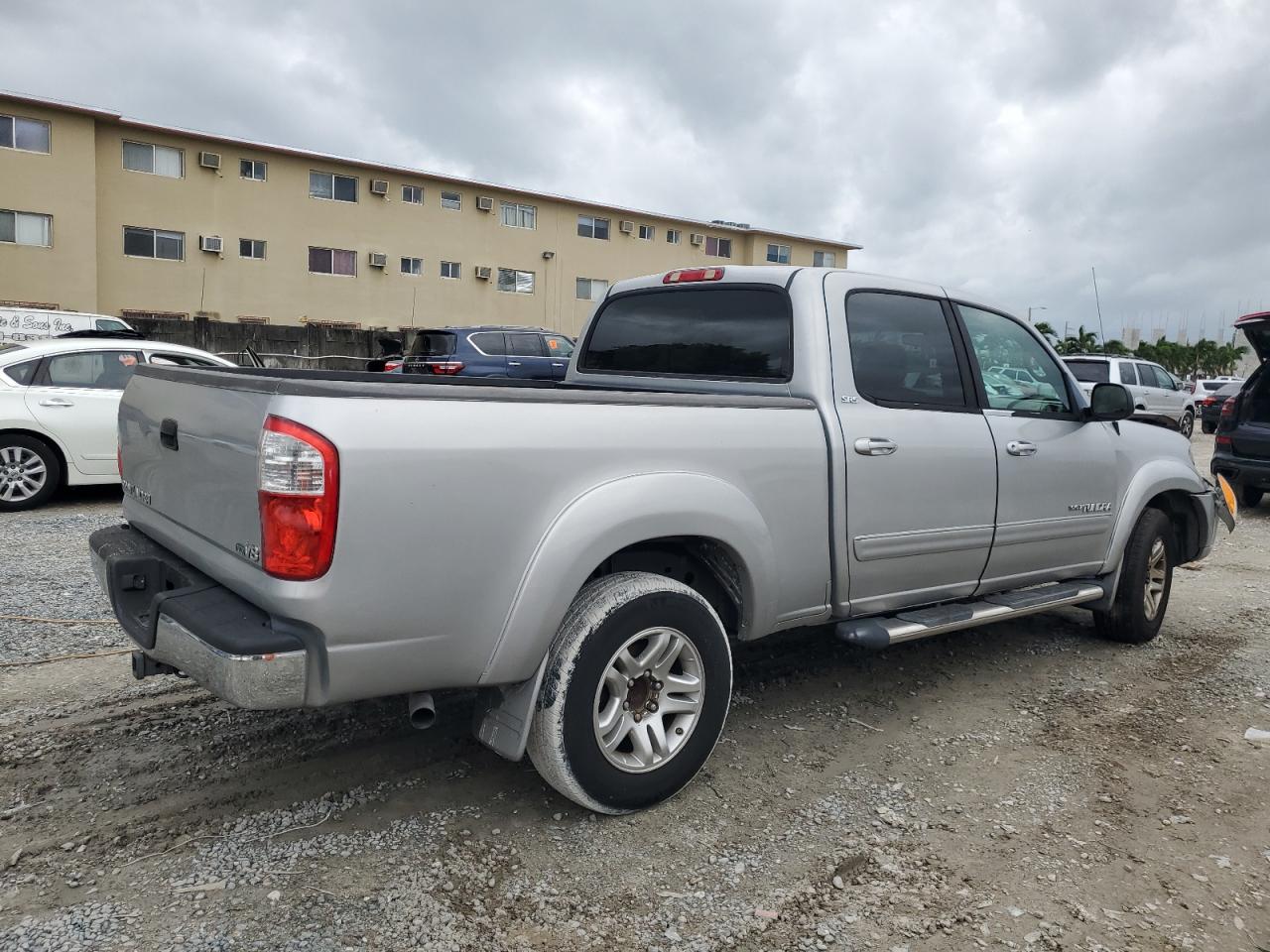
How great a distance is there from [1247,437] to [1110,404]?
6.87m

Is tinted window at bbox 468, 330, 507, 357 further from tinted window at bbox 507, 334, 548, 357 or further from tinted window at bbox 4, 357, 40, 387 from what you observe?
tinted window at bbox 4, 357, 40, 387

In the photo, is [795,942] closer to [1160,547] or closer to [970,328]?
[970,328]

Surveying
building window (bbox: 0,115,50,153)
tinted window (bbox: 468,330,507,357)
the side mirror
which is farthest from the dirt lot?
building window (bbox: 0,115,50,153)

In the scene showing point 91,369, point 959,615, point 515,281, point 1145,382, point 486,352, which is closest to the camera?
point 959,615

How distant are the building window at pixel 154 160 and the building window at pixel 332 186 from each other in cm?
378

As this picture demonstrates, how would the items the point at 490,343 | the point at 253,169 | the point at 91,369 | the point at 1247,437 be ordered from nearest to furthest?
the point at 91,369, the point at 1247,437, the point at 490,343, the point at 253,169

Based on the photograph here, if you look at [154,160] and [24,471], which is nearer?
[24,471]

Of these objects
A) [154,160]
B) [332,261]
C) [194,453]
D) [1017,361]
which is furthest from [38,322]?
[1017,361]

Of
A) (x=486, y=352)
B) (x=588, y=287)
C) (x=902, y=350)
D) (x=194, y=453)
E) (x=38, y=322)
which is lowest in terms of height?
(x=194, y=453)

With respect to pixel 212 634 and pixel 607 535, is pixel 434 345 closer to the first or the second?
pixel 607 535

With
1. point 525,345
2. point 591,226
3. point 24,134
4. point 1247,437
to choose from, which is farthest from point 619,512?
point 591,226

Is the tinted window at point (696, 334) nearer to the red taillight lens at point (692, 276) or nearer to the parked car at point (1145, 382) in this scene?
the red taillight lens at point (692, 276)

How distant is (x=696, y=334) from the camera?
164 inches

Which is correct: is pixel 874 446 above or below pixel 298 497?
above
